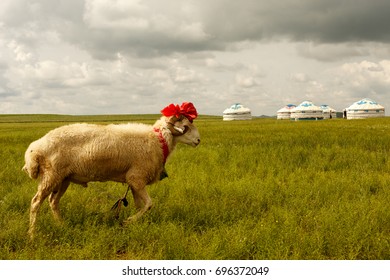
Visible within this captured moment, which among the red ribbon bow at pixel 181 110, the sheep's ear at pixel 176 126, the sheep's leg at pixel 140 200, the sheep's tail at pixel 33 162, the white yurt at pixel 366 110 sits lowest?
the sheep's leg at pixel 140 200

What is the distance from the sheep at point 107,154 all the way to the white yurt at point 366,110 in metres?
76.4

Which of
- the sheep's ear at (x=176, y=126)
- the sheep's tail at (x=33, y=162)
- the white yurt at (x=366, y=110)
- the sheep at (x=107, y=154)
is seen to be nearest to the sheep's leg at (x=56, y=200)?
the sheep at (x=107, y=154)

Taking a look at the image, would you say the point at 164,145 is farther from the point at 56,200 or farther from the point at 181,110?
the point at 56,200

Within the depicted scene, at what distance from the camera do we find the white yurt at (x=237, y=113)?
3767 inches

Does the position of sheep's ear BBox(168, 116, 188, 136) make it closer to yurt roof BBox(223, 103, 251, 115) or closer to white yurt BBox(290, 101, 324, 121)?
white yurt BBox(290, 101, 324, 121)

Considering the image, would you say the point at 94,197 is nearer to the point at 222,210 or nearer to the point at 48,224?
the point at 48,224

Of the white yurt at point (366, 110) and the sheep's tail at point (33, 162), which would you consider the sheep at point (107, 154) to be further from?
the white yurt at point (366, 110)

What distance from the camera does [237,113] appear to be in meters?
95.7

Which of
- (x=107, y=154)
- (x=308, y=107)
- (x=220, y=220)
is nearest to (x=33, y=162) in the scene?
(x=107, y=154)

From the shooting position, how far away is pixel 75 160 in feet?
17.1

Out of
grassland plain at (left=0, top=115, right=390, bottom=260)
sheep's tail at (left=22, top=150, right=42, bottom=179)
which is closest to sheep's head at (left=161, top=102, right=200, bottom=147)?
grassland plain at (left=0, top=115, right=390, bottom=260)

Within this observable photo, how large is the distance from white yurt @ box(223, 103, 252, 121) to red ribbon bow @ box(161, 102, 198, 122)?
296ft

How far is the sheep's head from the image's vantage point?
5.84m

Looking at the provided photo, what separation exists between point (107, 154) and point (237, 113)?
3606 inches
